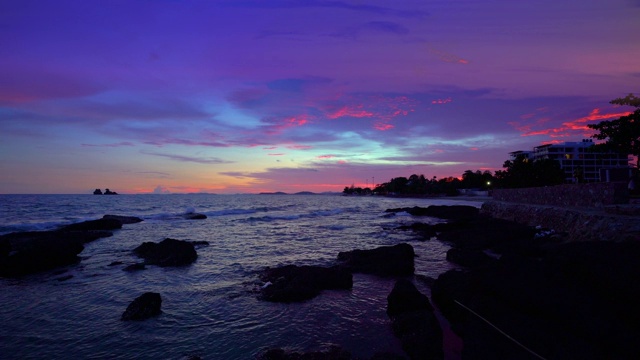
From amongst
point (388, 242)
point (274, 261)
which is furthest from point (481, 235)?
point (274, 261)

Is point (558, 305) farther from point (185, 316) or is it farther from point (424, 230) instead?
point (424, 230)

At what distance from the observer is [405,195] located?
620ft

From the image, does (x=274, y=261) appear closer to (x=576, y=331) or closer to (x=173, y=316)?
(x=173, y=316)

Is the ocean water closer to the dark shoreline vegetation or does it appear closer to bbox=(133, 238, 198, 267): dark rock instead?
the dark shoreline vegetation

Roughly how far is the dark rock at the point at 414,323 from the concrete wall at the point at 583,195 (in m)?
21.4

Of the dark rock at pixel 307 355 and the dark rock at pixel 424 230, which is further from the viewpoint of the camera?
the dark rock at pixel 424 230

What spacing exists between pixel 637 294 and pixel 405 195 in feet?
619

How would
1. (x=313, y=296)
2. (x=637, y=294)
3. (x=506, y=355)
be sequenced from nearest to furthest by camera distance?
(x=506, y=355) < (x=637, y=294) < (x=313, y=296)

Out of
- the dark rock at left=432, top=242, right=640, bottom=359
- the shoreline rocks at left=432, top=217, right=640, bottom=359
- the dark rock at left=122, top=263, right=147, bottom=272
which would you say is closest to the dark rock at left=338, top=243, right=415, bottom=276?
the shoreline rocks at left=432, top=217, right=640, bottom=359

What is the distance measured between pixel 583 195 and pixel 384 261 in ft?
67.8

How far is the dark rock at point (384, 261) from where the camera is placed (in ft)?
45.8

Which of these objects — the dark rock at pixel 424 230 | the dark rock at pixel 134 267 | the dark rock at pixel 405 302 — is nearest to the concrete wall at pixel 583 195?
the dark rock at pixel 424 230

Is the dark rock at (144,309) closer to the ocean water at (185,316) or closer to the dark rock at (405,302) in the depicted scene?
the ocean water at (185,316)

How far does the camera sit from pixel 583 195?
24359 millimetres
